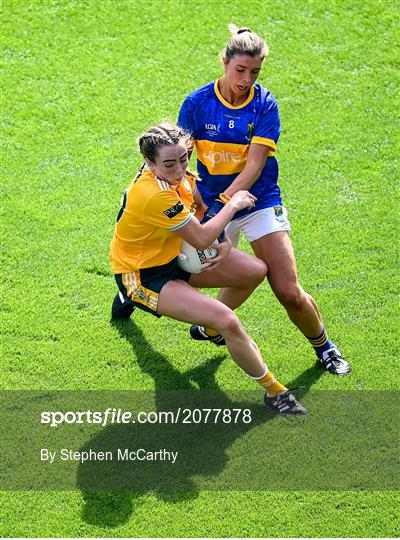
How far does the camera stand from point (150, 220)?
7359 millimetres

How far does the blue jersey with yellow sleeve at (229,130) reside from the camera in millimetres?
7926

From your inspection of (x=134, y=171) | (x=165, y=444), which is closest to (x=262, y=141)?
(x=165, y=444)

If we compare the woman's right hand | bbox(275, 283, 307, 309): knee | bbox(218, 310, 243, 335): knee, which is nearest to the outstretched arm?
the woman's right hand

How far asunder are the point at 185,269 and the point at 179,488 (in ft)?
5.09

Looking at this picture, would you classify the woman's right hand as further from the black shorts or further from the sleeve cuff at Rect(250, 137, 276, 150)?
the black shorts

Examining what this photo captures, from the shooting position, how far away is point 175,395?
799cm

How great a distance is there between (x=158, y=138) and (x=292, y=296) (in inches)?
64.8

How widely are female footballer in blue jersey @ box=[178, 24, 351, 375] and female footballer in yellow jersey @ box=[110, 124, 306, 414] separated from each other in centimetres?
21

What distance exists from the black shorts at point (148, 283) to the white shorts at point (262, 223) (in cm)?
71

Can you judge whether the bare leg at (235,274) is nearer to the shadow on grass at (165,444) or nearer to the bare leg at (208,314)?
the bare leg at (208,314)

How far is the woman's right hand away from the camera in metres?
7.47

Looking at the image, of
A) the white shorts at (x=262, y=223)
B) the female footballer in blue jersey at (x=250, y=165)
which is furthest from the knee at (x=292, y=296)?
the white shorts at (x=262, y=223)

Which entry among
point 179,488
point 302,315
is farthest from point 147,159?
point 179,488

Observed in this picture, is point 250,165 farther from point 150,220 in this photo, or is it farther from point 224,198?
point 150,220
